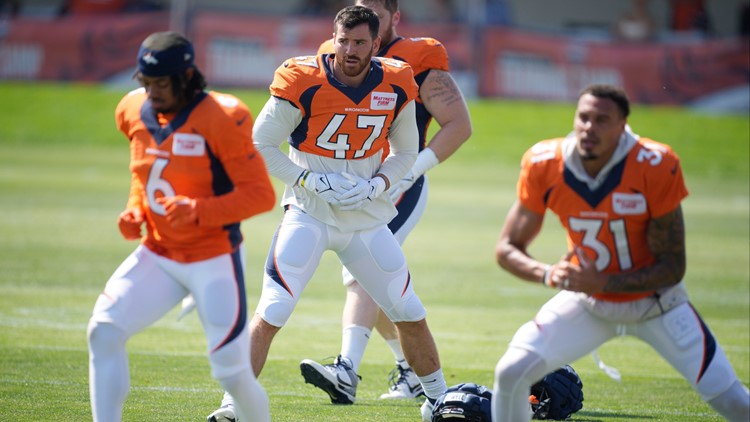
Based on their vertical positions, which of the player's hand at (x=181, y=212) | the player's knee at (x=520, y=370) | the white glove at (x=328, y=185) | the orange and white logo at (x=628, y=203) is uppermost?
the orange and white logo at (x=628, y=203)

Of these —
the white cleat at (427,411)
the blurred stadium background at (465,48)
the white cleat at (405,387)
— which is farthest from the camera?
the blurred stadium background at (465,48)

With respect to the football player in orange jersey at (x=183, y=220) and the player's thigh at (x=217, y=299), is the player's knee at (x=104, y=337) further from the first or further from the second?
the player's thigh at (x=217, y=299)

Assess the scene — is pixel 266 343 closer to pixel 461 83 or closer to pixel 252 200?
pixel 252 200

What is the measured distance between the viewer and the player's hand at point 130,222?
504cm

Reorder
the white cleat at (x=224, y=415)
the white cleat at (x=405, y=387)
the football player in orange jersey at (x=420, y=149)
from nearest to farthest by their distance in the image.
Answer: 1. the white cleat at (x=224, y=415)
2. the football player in orange jersey at (x=420, y=149)
3. the white cleat at (x=405, y=387)

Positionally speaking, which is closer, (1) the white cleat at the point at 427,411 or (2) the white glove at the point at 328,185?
(2) the white glove at the point at 328,185


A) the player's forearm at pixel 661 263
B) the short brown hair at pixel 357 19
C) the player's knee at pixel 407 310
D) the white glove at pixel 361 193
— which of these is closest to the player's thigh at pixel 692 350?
the player's forearm at pixel 661 263

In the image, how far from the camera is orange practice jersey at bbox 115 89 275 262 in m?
4.97

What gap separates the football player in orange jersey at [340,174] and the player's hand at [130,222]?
3.86ft

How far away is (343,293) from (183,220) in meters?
6.31

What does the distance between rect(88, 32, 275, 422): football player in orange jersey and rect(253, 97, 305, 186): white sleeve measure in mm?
1022

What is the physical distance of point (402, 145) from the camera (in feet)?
21.2

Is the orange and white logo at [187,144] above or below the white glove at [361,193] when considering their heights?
above

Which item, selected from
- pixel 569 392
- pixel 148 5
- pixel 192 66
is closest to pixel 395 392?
pixel 569 392
